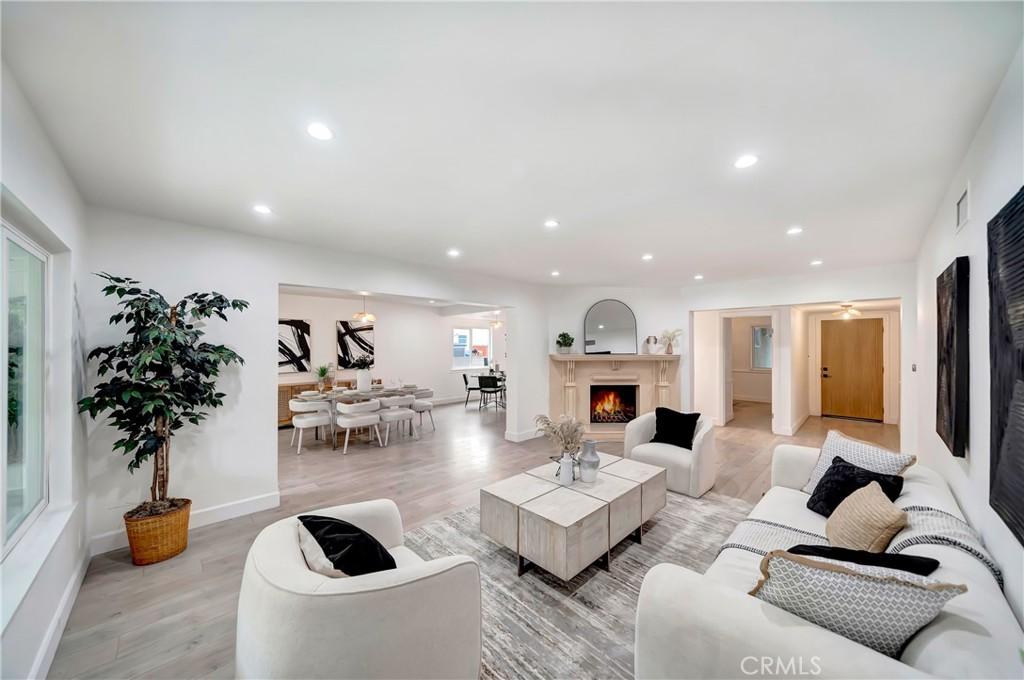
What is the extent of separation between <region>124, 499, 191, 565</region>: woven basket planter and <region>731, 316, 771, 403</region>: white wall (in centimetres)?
1009

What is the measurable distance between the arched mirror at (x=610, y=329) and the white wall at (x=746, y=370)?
4.27 meters

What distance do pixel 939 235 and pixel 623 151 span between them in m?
2.51

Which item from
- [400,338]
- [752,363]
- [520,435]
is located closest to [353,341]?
[400,338]

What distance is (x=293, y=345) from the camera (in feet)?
23.5

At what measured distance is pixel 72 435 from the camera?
2.37 m

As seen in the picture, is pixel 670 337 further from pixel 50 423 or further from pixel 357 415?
pixel 50 423

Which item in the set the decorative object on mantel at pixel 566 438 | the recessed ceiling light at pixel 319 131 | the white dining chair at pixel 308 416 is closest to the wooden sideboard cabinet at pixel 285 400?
the white dining chair at pixel 308 416

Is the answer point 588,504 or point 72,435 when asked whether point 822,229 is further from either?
point 72,435

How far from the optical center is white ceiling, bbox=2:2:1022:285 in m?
1.20

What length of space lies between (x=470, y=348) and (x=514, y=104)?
8.93 meters

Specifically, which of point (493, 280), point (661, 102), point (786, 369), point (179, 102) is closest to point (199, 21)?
point (179, 102)

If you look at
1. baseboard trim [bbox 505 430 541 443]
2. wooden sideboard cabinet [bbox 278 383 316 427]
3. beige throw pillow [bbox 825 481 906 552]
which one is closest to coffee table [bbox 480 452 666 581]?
beige throw pillow [bbox 825 481 906 552]

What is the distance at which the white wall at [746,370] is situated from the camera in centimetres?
922

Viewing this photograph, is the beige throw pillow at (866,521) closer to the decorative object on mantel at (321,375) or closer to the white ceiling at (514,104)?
the white ceiling at (514,104)
